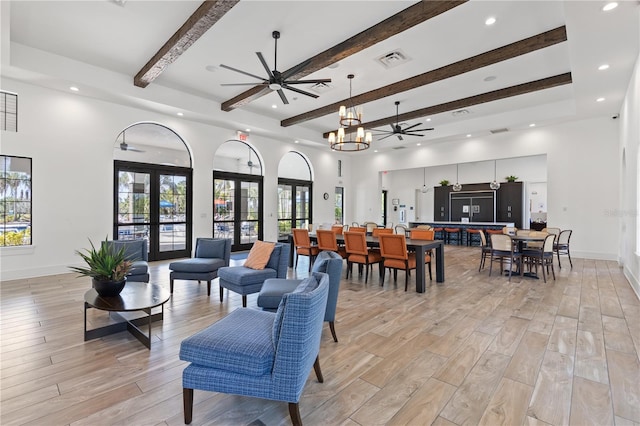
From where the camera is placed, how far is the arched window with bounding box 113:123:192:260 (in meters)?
6.81

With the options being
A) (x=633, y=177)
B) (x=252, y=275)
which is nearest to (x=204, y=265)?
(x=252, y=275)

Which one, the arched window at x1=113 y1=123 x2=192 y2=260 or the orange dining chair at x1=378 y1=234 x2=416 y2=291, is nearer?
the orange dining chair at x1=378 y1=234 x2=416 y2=291

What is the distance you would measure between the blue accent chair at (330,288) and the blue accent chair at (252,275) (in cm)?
60

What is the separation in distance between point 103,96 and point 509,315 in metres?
7.99

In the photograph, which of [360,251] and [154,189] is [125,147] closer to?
[154,189]

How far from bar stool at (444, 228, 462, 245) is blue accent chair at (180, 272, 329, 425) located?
34.8 feet

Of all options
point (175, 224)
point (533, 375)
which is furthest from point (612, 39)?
point (175, 224)

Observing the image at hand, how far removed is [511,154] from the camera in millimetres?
9109

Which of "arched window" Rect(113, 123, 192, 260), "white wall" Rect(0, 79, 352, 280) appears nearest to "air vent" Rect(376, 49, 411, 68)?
"white wall" Rect(0, 79, 352, 280)

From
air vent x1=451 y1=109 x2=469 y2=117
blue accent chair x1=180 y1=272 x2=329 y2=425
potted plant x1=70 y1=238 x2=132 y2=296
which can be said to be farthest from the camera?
air vent x1=451 y1=109 x2=469 y2=117

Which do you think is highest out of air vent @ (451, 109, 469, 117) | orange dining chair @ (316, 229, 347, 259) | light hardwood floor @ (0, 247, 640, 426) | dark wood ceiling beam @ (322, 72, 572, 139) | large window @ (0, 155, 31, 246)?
air vent @ (451, 109, 469, 117)

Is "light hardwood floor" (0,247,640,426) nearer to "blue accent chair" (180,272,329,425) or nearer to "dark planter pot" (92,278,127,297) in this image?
"blue accent chair" (180,272,329,425)

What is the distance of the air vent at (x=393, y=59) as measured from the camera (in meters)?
4.96

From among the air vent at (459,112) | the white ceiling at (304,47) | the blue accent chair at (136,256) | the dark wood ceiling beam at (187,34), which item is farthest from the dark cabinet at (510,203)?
the blue accent chair at (136,256)
